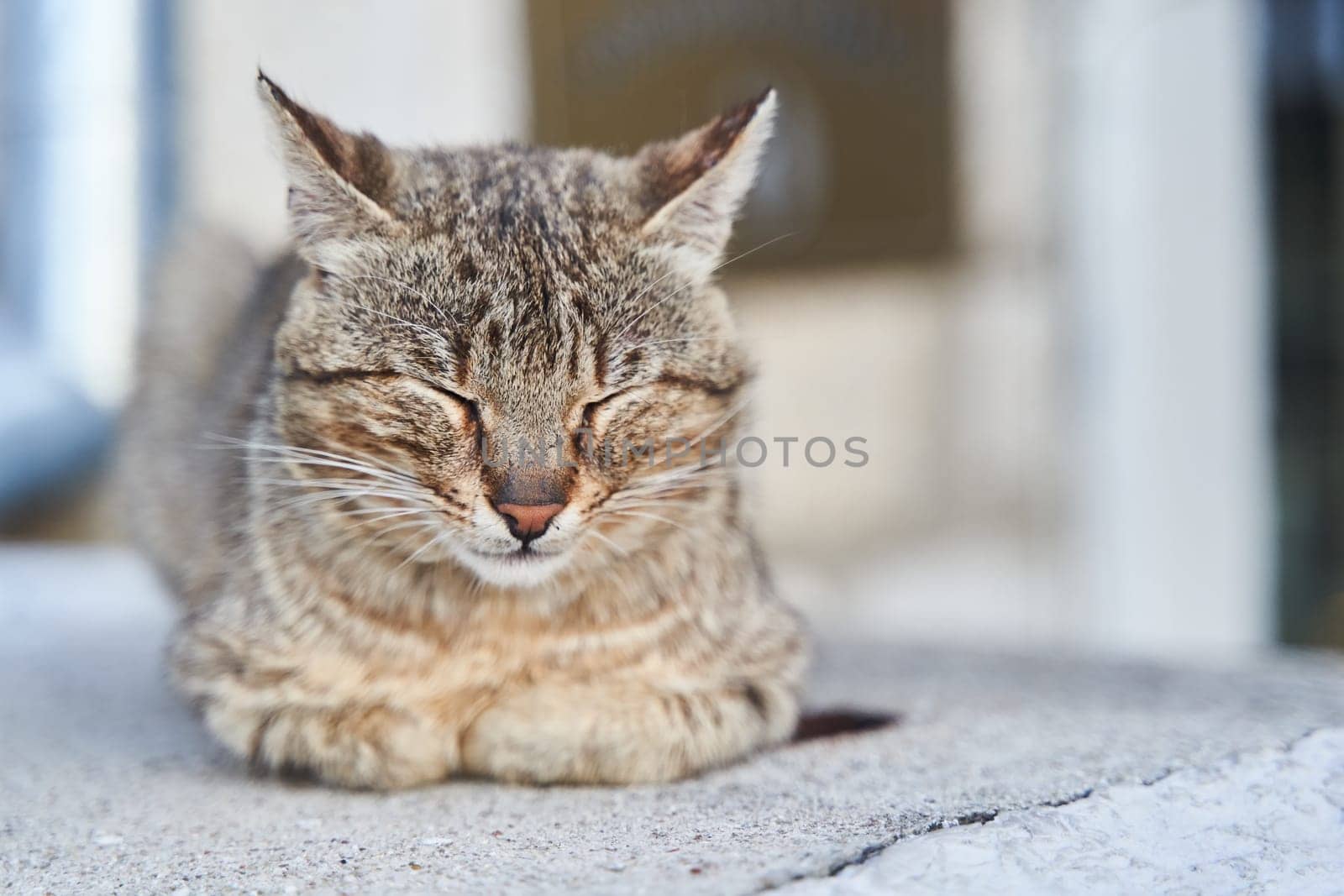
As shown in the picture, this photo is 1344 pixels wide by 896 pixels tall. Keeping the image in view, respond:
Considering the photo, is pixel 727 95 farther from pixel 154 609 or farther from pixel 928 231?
pixel 154 609

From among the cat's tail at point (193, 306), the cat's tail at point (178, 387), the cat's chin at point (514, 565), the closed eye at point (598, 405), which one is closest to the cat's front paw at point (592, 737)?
A: the cat's chin at point (514, 565)

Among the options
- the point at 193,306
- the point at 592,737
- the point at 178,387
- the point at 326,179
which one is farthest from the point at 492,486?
the point at 193,306

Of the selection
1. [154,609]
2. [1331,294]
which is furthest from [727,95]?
[154,609]

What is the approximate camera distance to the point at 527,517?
162 centimetres

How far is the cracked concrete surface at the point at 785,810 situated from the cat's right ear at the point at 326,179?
83cm

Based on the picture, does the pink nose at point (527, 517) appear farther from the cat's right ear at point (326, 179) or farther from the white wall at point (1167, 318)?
the white wall at point (1167, 318)

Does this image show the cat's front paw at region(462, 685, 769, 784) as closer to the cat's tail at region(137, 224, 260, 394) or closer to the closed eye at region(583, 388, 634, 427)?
the closed eye at region(583, 388, 634, 427)

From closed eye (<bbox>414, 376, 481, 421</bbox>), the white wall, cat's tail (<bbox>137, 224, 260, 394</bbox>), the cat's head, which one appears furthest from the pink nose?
the white wall

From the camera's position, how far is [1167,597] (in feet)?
14.1

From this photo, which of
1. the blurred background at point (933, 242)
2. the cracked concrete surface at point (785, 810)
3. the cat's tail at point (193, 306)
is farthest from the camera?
the blurred background at point (933, 242)

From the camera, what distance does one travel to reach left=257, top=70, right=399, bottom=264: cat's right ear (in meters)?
1.69

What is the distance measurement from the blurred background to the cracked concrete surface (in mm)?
1502

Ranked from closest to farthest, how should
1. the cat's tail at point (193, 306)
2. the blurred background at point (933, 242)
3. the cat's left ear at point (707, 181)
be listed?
the cat's left ear at point (707, 181) → the cat's tail at point (193, 306) → the blurred background at point (933, 242)

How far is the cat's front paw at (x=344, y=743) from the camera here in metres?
1.72
